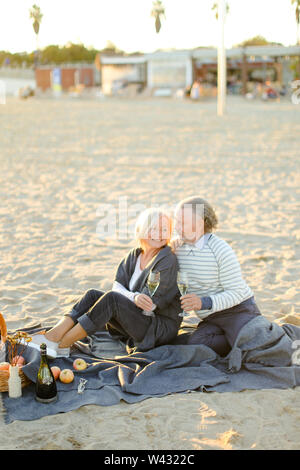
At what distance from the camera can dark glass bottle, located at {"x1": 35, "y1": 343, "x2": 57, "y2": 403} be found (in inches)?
129

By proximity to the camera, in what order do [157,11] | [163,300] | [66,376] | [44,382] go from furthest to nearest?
[157,11], [163,300], [66,376], [44,382]

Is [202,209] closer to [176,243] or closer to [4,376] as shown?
[176,243]

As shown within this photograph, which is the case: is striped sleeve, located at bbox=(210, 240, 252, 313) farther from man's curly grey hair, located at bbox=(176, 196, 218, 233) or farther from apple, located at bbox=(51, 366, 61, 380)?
apple, located at bbox=(51, 366, 61, 380)

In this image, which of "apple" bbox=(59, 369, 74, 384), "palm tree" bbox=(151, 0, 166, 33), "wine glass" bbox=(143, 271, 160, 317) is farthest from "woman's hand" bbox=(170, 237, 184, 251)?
"palm tree" bbox=(151, 0, 166, 33)

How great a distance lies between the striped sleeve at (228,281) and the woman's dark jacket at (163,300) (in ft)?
0.86

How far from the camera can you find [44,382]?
329cm

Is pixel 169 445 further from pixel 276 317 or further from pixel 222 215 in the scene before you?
pixel 222 215

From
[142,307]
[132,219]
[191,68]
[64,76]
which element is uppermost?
[64,76]

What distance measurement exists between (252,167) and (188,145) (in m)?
3.97

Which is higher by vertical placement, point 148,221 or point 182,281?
point 148,221

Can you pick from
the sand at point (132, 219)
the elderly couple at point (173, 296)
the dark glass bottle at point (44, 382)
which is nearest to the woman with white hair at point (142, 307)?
the elderly couple at point (173, 296)

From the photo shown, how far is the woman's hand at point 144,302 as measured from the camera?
3.63m

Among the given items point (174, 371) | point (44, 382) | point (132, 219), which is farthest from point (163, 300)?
point (132, 219)

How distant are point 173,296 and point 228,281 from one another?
38cm
